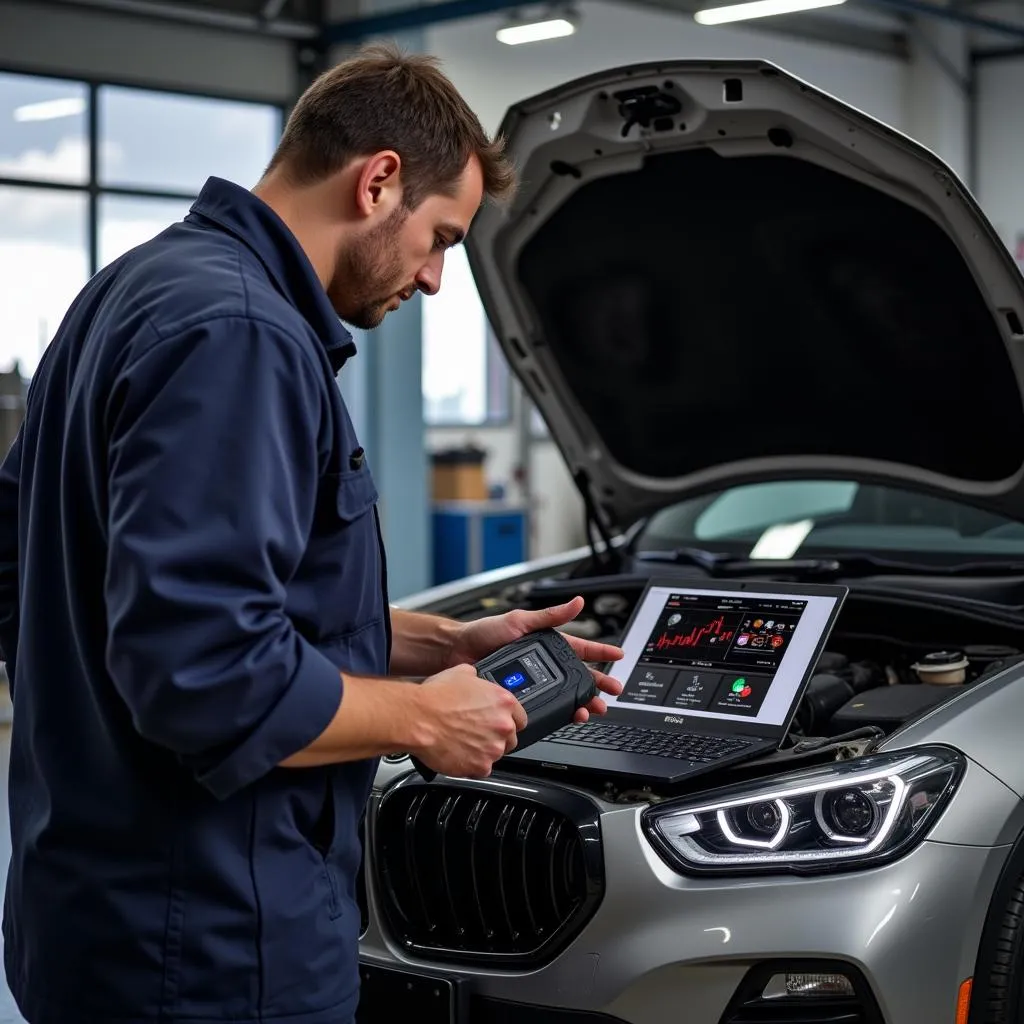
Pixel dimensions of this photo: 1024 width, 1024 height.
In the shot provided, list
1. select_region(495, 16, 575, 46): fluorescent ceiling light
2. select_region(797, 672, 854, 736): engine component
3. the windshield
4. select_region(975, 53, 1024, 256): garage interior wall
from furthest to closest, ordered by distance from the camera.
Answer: select_region(975, 53, 1024, 256): garage interior wall, select_region(495, 16, 575, 46): fluorescent ceiling light, the windshield, select_region(797, 672, 854, 736): engine component

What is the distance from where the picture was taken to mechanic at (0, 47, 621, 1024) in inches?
47.4

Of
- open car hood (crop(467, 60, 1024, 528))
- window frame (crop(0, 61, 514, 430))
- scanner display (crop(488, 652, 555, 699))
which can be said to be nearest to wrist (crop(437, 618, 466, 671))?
scanner display (crop(488, 652, 555, 699))

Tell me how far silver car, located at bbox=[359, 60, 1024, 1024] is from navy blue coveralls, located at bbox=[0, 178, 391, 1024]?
0.69 meters

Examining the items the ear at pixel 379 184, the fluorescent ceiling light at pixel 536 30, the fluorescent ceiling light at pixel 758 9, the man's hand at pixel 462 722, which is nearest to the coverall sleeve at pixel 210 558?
the man's hand at pixel 462 722

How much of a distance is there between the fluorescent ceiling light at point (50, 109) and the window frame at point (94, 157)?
7cm

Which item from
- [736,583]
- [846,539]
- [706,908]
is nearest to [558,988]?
[706,908]

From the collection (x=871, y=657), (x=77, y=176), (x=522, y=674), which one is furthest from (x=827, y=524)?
(x=77, y=176)

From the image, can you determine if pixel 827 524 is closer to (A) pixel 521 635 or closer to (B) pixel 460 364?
(A) pixel 521 635

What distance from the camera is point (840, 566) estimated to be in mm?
3002

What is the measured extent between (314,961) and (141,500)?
1.59ft

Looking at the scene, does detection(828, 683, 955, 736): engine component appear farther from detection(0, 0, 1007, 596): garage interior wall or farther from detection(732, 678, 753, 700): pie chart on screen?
detection(0, 0, 1007, 596): garage interior wall

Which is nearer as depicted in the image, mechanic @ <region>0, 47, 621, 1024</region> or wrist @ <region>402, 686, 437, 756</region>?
mechanic @ <region>0, 47, 621, 1024</region>

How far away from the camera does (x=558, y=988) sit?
2.00 meters

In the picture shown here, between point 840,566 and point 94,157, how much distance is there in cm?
706
